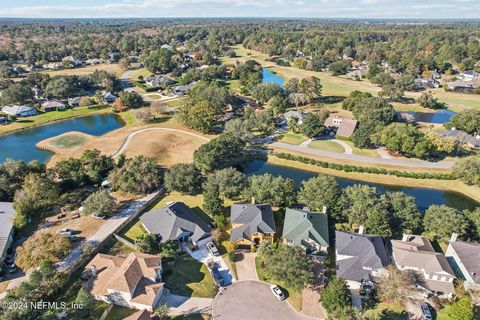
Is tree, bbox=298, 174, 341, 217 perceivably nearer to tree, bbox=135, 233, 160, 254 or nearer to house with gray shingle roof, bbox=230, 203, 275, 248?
house with gray shingle roof, bbox=230, 203, 275, 248

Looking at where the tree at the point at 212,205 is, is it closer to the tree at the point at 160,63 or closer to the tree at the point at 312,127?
the tree at the point at 312,127

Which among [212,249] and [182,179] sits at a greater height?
[182,179]

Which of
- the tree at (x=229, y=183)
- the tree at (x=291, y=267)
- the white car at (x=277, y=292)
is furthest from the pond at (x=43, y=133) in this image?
the white car at (x=277, y=292)

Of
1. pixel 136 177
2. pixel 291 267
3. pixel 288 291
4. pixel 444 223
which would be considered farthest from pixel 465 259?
pixel 136 177

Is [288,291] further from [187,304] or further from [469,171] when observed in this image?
[469,171]

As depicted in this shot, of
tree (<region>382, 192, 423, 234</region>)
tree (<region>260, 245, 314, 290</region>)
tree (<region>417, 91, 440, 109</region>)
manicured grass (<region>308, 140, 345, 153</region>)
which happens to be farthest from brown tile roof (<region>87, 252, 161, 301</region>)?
tree (<region>417, 91, 440, 109</region>)

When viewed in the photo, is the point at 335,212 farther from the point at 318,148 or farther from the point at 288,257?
the point at 318,148
